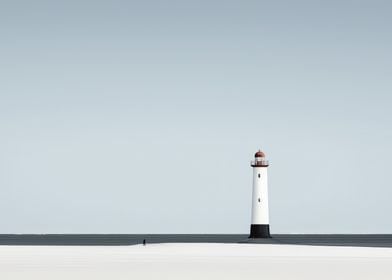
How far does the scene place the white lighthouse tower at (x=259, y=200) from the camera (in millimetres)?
88125

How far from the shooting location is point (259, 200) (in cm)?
8819

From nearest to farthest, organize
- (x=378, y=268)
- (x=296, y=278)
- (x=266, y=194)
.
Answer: (x=296, y=278) < (x=378, y=268) < (x=266, y=194)

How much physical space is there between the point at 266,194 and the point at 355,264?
3946 cm

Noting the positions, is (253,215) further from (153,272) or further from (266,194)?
(153,272)

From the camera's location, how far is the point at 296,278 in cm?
3788

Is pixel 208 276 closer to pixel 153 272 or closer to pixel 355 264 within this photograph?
pixel 153 272

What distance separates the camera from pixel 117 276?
1511 inches

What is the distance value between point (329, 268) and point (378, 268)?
7.42 ft

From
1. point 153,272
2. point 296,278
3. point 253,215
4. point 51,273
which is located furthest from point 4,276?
point 253,215

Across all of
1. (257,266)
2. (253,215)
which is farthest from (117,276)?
(253,215)

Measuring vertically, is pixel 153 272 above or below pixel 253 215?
below

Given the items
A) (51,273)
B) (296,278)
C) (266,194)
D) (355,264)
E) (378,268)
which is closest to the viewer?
(296,278)

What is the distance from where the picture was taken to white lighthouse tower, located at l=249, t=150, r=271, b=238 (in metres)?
88.1

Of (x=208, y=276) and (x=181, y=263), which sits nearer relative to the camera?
(x=208, y=276)
